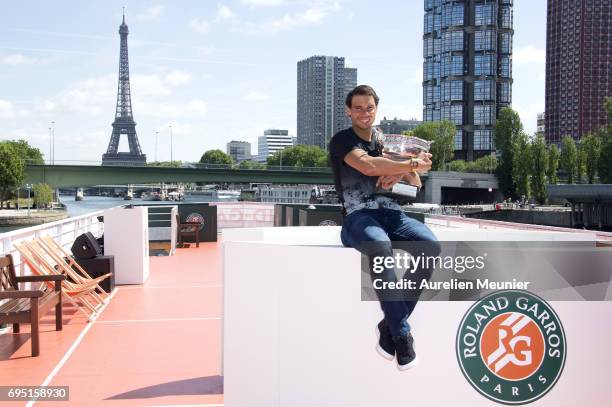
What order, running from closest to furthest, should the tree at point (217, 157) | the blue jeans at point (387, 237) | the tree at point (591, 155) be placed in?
the blue jeans at point (387, 237) < the tree at point (591, 155) < the tree at point (217, 157)

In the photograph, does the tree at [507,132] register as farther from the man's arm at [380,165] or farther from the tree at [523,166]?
the man's arm at [380,165]

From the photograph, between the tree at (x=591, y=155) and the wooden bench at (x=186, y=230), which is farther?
the tree at (x=591, y=155)

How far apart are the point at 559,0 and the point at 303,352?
15132cm

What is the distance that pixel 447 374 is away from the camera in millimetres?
4059

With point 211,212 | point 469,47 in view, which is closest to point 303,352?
point 211,212

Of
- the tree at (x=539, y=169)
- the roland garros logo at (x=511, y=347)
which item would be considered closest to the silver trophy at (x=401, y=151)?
the roland garros logo at (x=511, y=347)

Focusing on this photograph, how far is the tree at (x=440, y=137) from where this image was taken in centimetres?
10075

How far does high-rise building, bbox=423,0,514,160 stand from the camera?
112250 mm

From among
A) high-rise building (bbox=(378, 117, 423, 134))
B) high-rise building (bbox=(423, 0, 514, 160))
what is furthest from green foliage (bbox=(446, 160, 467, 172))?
high-rise building (bbox=(378, 117, 423, 134))

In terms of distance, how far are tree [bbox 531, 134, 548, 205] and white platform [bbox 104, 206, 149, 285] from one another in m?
69.5

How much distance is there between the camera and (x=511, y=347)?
4047 mm

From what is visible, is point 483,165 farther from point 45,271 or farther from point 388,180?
point 388,180

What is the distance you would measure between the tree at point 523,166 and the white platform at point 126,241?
229ft

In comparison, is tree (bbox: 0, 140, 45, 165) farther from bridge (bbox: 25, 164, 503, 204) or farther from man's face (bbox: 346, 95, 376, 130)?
man's face (bbox: 346, 95, 376, 130)
